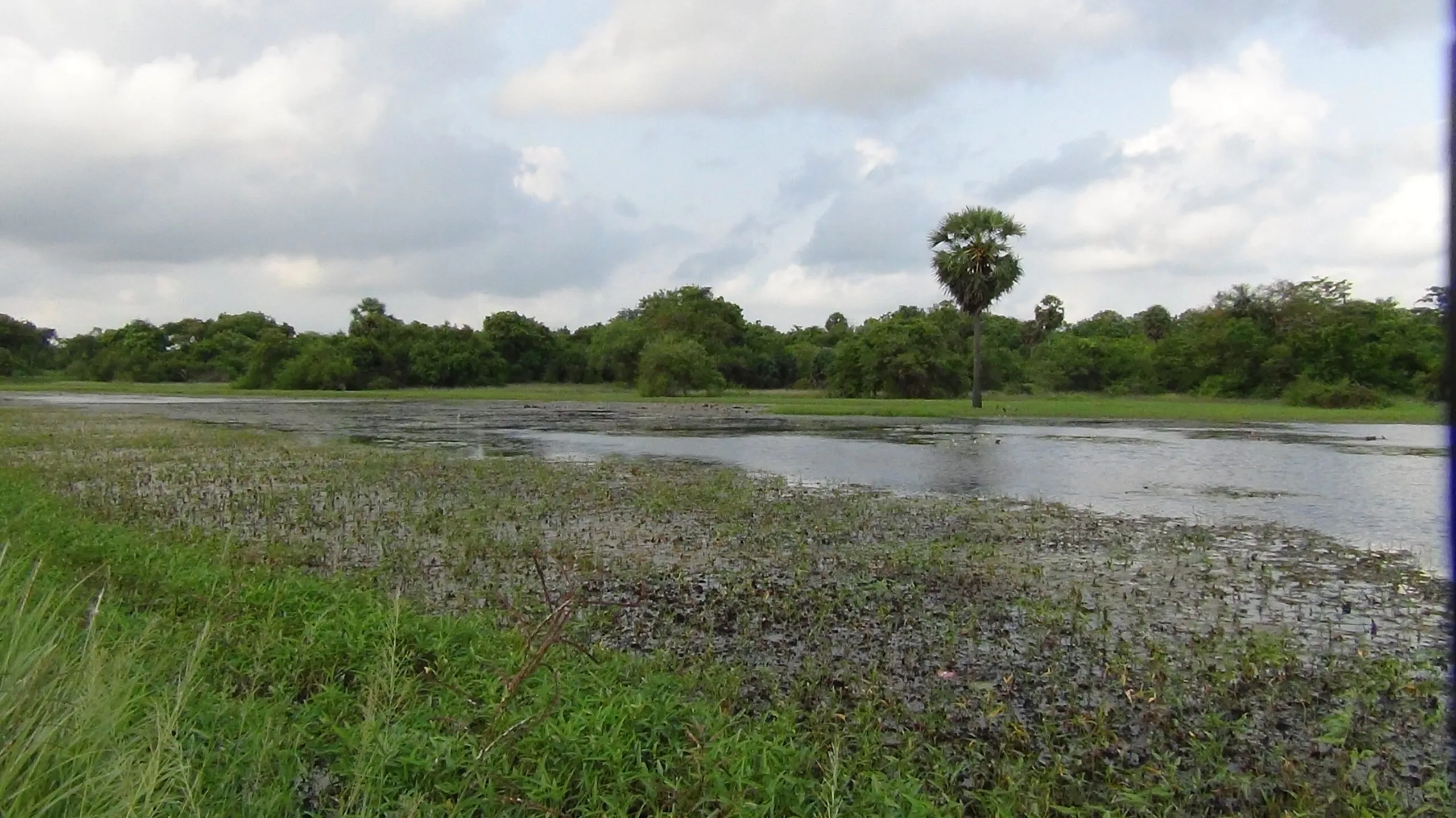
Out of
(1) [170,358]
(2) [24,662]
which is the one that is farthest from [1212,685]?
(1) [170,358]

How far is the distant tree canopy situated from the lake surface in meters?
14.7

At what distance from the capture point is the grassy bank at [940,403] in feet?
128

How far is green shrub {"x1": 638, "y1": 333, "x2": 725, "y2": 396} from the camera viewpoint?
58.7 metres

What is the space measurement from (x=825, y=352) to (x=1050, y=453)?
4790 cm

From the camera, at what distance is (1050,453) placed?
891 inches

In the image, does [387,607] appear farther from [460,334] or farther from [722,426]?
[460,334]

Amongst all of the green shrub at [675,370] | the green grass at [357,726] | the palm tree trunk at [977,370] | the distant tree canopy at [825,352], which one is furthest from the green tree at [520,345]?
the green grass at [357,726]

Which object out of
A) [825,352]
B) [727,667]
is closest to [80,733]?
[727,667]

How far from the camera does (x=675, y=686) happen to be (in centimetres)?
536

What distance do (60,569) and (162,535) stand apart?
2.66 metres

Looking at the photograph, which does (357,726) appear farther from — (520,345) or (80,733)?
(520,345)

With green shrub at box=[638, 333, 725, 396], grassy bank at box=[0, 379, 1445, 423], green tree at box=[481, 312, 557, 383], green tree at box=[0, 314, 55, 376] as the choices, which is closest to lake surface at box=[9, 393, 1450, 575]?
grassy bank at box=[0, 379, 1445, 423]

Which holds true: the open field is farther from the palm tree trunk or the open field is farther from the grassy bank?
the palm tree trunk

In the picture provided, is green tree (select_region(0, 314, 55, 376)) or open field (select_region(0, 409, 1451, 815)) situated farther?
green tree (select_region(0, 314, 55, 376))
